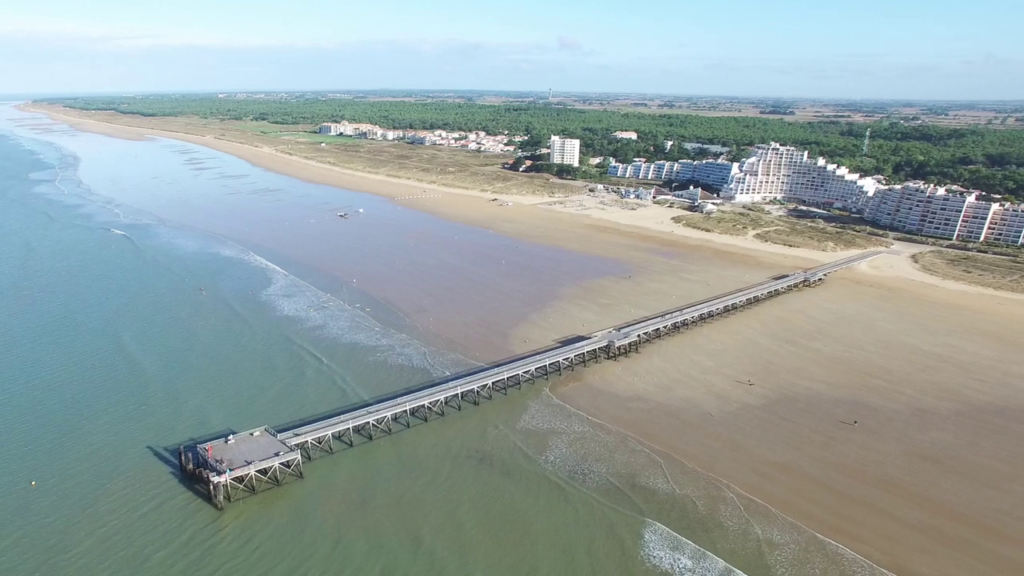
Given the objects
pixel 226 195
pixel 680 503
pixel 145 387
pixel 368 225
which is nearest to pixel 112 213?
pixel 226 195

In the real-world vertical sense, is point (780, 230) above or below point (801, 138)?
below

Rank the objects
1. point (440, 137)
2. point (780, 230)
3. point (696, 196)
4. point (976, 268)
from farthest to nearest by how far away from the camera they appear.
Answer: point (440, 137)
point (696, 196)
point (780, 230)
point (976, 268)

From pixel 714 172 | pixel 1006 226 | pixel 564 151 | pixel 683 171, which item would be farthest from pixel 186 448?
pixel 564 151

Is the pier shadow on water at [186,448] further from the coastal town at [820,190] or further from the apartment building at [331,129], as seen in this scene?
the apartment building at [331,129]

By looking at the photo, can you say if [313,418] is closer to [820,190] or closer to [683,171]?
[820,190]

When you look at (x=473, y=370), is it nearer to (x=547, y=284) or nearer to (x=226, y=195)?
(x=547, y=284)

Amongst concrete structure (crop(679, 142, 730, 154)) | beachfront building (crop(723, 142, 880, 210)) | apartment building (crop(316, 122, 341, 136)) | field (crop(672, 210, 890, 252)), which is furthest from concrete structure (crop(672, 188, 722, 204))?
apartment building (crop(316, 122, 341, 136))
